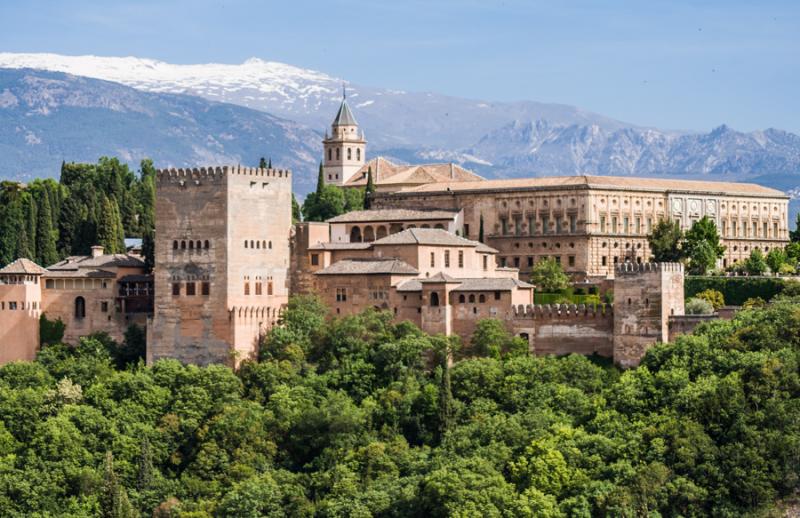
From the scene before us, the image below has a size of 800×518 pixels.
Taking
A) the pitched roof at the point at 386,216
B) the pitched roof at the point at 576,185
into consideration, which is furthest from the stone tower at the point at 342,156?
the pitched roof at the point at 386,216

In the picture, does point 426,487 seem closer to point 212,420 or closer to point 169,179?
point 212,420

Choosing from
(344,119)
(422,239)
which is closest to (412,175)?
(344,119)

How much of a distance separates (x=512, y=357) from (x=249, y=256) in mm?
11584

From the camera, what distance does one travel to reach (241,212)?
66.9 m

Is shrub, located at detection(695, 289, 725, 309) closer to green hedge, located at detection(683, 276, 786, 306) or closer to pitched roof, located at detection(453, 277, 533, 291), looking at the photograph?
green hedge, located at detection(683, 276, 786, 306)

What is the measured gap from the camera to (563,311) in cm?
6431

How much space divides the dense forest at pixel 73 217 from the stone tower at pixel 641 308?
21.7 m

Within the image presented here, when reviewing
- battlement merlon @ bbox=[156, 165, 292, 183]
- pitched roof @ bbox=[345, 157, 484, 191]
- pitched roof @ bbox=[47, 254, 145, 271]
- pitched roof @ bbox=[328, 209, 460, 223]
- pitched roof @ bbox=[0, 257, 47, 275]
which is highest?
pitched roof @ bbox=[345, 157, 484, 191]

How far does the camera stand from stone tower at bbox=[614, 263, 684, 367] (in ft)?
204

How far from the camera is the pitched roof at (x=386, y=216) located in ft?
253

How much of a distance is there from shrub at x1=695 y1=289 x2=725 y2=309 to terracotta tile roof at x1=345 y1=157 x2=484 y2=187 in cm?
1977

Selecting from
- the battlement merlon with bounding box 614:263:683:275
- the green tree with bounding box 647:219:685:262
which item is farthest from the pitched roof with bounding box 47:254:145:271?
the green tree with bounding box 647:219:685:262

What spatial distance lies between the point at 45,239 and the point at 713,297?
108 feet

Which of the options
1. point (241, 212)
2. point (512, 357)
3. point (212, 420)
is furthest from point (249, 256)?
point (512, 357)
